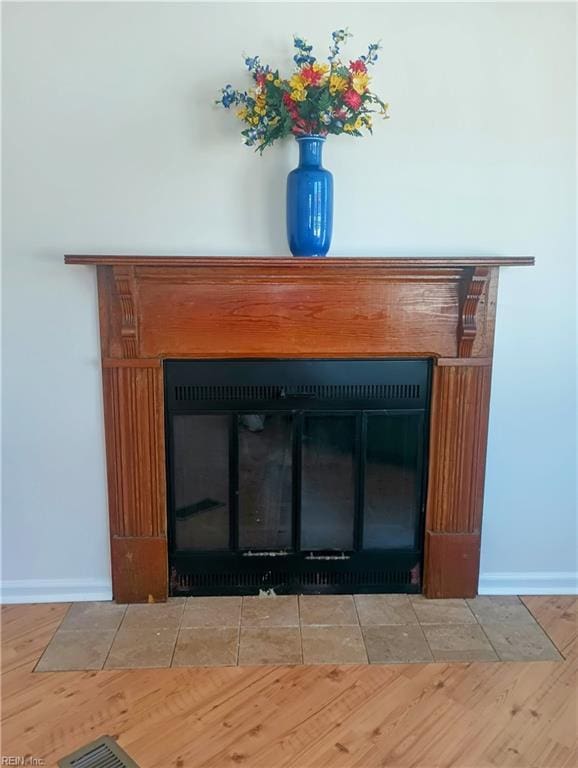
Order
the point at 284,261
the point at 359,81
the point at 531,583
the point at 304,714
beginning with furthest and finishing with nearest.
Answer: the point at 531,583 → the point at 284,261 → the point at 359,81 → the point at 304,714

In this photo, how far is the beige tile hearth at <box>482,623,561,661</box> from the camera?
2.08 m

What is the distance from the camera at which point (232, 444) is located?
7.62 ft

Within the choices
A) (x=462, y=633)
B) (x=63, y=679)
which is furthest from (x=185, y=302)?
(x=462, y=633)

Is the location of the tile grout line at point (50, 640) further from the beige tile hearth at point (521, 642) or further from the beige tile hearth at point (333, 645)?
the beige tile hearth at point (521, 642)

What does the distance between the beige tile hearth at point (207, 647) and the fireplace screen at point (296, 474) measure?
0.78 ft

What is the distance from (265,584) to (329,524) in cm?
35

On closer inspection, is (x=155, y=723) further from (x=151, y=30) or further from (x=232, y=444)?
(x=151, y=30)

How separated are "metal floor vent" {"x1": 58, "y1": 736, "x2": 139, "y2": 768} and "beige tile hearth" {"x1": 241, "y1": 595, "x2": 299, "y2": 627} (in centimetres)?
65

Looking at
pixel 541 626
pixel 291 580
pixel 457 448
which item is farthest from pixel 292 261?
pixel 541 626

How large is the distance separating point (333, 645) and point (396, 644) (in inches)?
8.7

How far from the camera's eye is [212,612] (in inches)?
90.5

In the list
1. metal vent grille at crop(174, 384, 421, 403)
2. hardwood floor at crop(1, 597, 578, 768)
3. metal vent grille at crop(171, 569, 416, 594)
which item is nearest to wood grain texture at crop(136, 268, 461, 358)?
metal vent grille at crop(174, 384, 421, 403)

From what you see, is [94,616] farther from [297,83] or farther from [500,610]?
[297,83]

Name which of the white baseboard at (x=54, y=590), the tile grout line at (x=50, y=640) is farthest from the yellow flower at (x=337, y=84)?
the tile grout line at (x=50, y=640)
